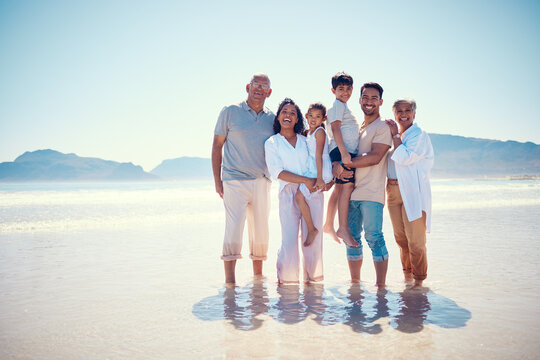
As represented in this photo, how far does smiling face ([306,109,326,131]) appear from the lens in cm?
387

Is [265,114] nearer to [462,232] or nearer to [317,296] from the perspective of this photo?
[317,296]

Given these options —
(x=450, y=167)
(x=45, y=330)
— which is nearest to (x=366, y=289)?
(x=45, y=330)

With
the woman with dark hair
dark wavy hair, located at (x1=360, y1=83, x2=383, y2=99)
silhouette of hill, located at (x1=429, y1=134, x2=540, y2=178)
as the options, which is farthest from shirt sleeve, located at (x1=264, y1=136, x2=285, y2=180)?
silhouette of hill, located at (x1=429, y1=134, x2=540, y2=178)

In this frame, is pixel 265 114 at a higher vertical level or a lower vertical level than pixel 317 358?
higher

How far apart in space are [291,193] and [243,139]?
80cm

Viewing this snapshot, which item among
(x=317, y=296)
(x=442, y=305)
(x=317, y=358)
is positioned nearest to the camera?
(x=317, y=358)

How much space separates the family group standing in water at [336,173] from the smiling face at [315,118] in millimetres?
11

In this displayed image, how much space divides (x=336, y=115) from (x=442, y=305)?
1.98 m

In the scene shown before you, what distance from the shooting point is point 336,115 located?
3.79 meters

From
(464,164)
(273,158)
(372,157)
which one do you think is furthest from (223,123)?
(464,164)

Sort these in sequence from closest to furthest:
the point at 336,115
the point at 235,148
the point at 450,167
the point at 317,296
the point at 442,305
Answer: the point at 442,305
the point at 317,296
the point at 336,115
the point at 235,148
the point at 450,167

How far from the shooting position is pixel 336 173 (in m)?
3.77

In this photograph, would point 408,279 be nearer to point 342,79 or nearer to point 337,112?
point 337,112

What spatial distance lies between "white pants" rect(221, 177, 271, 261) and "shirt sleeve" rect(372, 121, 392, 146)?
4.15 ft
